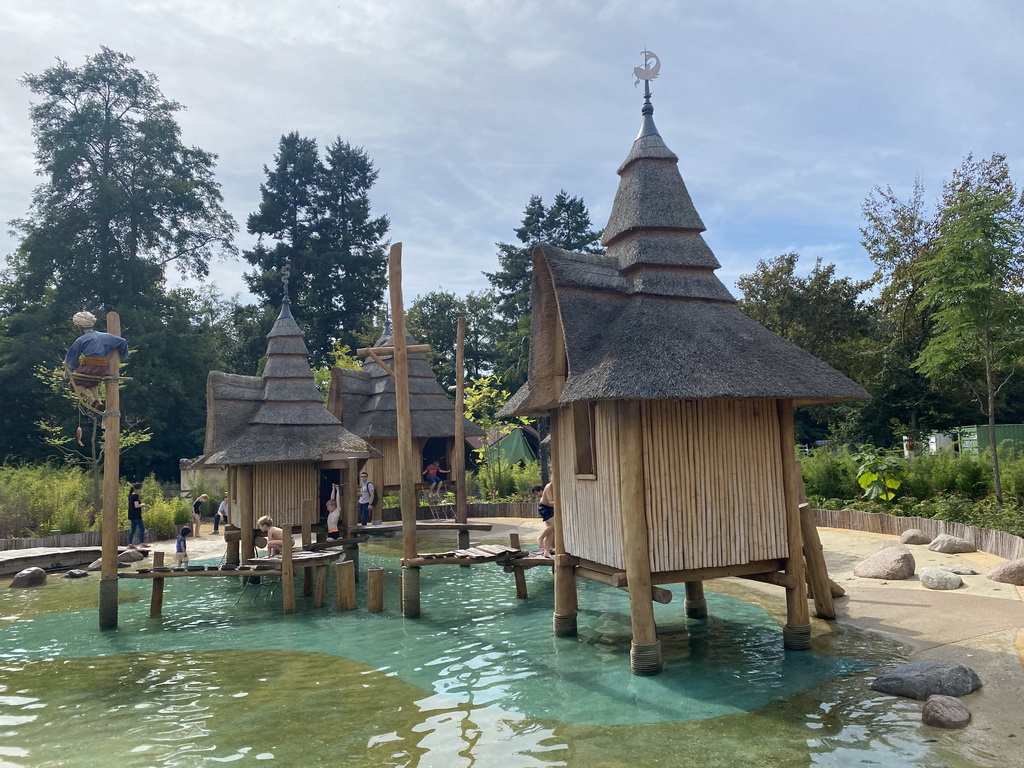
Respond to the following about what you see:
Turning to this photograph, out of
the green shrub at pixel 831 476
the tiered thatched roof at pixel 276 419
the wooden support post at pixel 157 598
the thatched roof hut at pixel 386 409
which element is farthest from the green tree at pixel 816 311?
the wooden support post at pixel 157 598

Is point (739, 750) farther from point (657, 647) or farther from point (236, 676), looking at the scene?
point (236, 676)

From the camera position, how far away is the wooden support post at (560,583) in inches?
423

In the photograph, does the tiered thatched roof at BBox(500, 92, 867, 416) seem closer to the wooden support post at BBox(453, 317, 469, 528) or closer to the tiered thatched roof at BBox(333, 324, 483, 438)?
the wooden support post at BBox(453, 317, 469, 528)

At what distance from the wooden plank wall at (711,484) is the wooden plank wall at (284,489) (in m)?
9.13

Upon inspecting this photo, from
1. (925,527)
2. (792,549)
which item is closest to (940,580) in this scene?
(792,549)

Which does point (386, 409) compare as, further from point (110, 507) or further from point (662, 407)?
point (662, 407)

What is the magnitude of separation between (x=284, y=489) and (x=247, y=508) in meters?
0.85

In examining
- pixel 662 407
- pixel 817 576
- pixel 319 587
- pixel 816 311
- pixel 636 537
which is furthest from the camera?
pixel 816 311

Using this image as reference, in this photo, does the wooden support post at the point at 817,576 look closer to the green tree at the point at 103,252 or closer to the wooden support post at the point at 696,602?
the wooden support post at the point at 696,602

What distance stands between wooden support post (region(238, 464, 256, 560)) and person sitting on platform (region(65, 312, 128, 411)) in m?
3.58

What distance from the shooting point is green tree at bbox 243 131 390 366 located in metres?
47.7

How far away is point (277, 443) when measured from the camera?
15.7m

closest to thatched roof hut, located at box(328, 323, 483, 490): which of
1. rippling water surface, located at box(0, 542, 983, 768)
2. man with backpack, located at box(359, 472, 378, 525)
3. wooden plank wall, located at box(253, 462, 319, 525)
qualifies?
man with backpack, located at box(359, 472, 378, 525)

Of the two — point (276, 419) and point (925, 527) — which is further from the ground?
point (276, 419)
